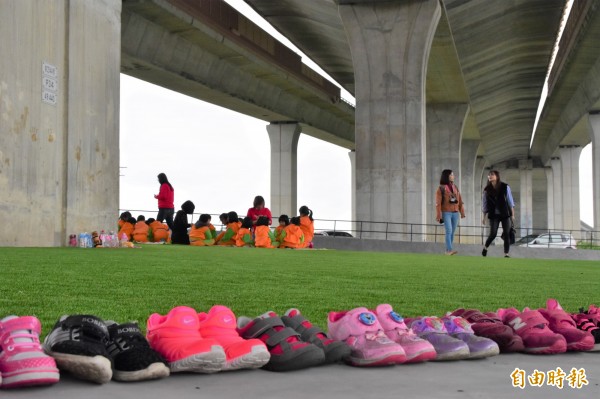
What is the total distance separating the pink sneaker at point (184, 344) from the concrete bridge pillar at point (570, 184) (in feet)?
240

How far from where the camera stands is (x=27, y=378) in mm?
3213

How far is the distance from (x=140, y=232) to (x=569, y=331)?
2000 centimetres

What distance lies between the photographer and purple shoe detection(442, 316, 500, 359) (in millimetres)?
4285

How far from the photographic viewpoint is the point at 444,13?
3136 centimetres

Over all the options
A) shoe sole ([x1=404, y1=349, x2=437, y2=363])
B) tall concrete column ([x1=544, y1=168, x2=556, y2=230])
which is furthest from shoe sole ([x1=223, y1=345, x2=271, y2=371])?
tall concrete column ([x1=544, y1=168, x2=556, y2=230])

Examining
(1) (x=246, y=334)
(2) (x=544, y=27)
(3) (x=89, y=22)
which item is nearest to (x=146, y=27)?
(3) (x=89, y=22)

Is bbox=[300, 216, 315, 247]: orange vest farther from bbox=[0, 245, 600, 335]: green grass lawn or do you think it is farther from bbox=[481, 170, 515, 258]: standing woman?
bbox=[0, 245, 600, 335]: green grass lawn

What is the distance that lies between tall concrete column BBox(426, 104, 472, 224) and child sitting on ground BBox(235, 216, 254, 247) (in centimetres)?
2766

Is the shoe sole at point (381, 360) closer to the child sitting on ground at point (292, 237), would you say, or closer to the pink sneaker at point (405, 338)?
the pink sneaker at point (405, 338)

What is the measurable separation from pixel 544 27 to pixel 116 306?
37.8 m

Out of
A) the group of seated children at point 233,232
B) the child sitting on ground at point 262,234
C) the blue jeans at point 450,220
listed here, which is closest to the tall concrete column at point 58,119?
the group of seated children at point 233,232

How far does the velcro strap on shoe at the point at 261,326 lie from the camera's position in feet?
13.3

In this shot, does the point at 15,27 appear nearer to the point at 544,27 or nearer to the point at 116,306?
the point at 116,306

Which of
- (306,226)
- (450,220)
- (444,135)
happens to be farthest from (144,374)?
(444,135)
